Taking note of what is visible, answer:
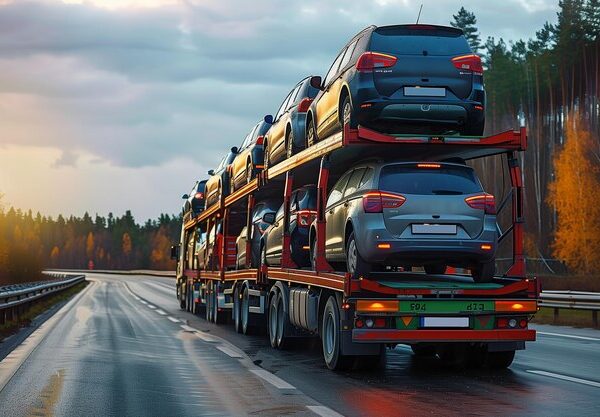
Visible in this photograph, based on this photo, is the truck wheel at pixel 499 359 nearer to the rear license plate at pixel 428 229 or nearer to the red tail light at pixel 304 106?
the rear license plate at pixel 428 229

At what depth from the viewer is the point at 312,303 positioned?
12.8 m

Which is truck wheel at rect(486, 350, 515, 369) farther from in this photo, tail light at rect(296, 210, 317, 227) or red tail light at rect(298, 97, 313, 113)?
red tail light at rect(298, 97, 313, 113)

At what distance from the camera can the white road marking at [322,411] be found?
814 centimetres

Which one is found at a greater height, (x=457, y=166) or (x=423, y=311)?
(x=457, y=166)

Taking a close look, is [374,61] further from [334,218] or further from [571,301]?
[571,301]

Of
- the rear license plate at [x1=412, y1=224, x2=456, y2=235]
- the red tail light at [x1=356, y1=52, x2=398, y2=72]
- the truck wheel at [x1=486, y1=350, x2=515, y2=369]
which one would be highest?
the red tail light at [x1=356, y1=52, x2=398, y2=72]

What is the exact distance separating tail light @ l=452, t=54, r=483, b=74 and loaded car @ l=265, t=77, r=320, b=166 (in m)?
2.77

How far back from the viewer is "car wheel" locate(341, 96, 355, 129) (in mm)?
12109

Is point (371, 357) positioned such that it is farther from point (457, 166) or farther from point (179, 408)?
point (179, 408)

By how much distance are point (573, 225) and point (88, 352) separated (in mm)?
46969

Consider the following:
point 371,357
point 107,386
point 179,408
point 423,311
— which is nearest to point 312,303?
point 371,357

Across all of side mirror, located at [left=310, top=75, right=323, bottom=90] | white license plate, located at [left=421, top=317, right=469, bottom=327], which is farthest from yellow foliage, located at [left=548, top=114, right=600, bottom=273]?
white license plate, located at [left=421, top=317, right=469, bottom=327]

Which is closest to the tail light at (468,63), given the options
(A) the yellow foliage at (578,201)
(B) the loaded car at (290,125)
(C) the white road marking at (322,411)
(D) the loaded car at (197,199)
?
(B) the loaded car at (290,125)

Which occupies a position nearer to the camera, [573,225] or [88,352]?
[88,352]
